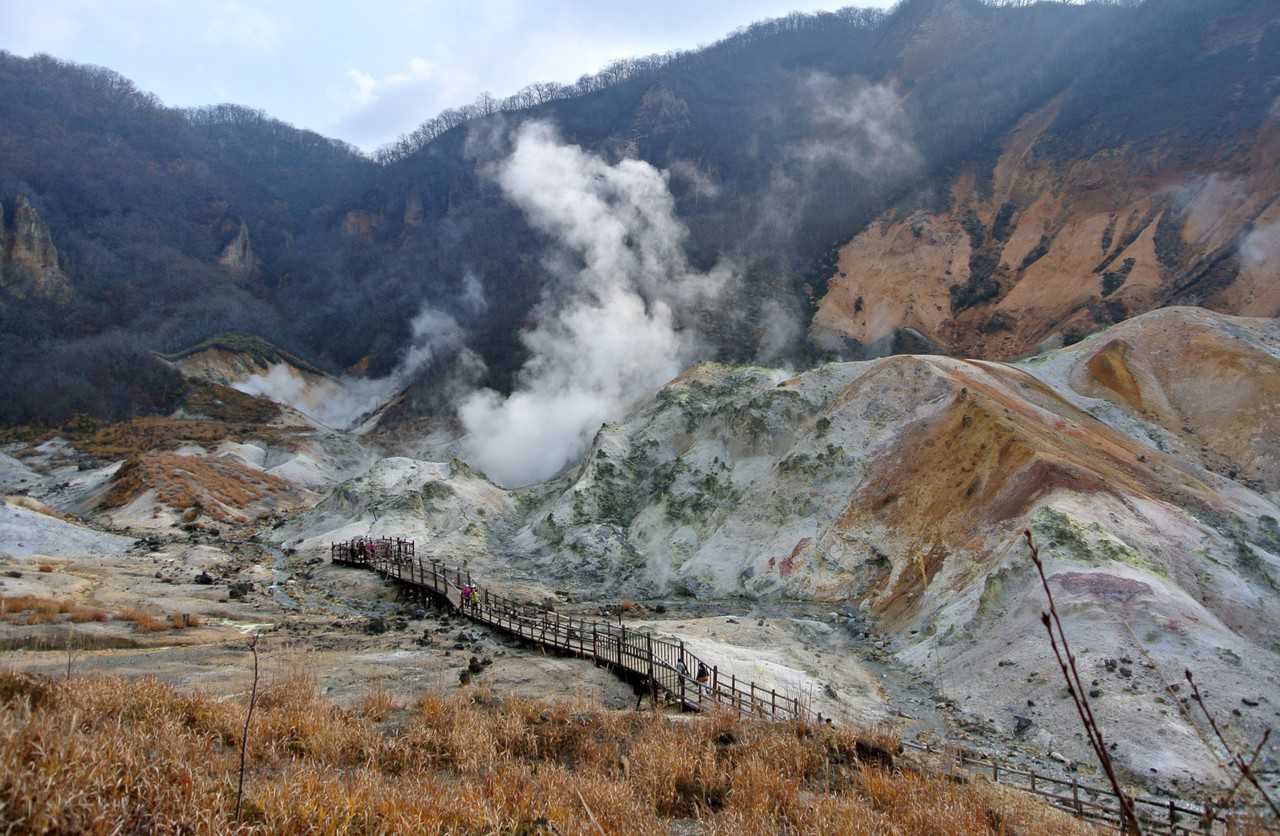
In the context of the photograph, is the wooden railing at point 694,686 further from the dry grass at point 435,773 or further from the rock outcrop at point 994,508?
the rock outcrop at point 994,508

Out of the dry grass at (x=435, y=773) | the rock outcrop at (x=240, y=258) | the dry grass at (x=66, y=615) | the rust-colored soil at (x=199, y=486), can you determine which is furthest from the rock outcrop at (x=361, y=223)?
the dry grass at (x=435, y=773)

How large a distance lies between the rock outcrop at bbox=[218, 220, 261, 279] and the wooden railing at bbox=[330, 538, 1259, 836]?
127m

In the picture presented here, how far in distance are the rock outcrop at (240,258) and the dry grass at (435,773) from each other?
491ft

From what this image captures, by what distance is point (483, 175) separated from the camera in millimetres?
138500

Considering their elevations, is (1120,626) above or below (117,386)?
below

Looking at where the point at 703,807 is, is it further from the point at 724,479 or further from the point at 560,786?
the point at 724,479

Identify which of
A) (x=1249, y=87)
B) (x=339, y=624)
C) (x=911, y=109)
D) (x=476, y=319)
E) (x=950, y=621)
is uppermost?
(x=911, y=109)

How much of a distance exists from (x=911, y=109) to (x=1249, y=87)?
42.3m

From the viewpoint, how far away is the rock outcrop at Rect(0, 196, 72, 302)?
100688 mm

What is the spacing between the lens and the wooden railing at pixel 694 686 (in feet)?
32.6

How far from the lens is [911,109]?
9981cm

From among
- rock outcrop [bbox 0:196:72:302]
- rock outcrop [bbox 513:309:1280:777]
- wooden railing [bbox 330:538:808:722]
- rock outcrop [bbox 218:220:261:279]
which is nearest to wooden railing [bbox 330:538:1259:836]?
wooden railing [bbox 330:538:808:722]

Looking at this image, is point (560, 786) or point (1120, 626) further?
point (1120, 626)

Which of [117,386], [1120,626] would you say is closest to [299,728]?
[1120,626]
